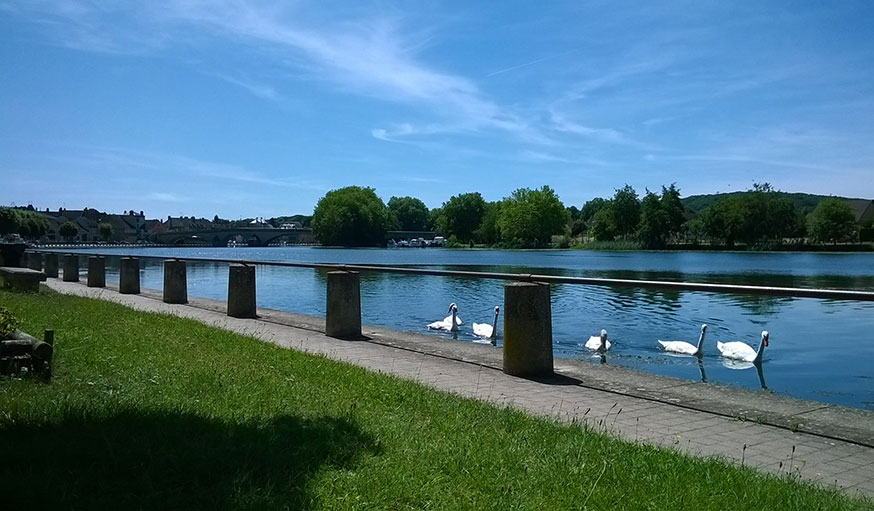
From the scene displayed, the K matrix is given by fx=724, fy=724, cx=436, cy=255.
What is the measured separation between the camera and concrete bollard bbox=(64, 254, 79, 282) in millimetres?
25500

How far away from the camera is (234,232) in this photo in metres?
175

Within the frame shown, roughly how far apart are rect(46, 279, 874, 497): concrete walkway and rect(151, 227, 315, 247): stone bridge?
549ft

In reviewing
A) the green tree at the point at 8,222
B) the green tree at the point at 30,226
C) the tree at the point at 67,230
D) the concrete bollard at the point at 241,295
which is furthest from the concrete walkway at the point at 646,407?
the tree at the point at 67,230

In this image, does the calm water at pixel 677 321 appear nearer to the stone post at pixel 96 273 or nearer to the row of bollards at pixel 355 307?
the row of bollards at pixel 355 307

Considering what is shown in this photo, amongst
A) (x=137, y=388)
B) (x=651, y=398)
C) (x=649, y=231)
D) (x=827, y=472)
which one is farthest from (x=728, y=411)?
(x=649, y=231)

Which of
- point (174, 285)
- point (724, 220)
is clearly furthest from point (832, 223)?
point (174, 285)

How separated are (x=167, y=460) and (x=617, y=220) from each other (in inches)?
5473

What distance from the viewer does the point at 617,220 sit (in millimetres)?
138250

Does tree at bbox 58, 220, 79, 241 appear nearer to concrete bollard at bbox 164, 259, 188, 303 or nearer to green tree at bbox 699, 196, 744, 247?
green tree at bbox 699, 196, 744, 247

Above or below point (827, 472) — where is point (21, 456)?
above

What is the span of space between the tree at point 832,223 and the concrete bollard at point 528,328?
12841 centimetres

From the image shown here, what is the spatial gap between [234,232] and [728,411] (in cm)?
17583

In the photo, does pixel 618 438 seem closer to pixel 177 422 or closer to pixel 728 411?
pixel 728 411

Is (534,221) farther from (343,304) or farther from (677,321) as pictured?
(343,304)
